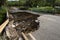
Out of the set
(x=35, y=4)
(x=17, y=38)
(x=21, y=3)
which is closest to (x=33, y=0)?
(x=35, y=4)

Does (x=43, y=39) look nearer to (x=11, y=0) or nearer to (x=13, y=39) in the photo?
(x=13, y=39)

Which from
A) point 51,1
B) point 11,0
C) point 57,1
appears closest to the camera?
point 57,1

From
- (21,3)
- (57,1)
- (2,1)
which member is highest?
(2,1)

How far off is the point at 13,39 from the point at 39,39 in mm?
1659

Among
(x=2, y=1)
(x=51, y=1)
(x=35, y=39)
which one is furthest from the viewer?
(x=51, y=1)

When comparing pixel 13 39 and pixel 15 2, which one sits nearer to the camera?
pixel 13 39

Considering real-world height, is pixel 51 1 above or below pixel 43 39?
below

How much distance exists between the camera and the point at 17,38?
32.8ft

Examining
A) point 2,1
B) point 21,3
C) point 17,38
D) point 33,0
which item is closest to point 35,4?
point 33,0

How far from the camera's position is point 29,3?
156 ft

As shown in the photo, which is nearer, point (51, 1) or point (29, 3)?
point (51, 1)

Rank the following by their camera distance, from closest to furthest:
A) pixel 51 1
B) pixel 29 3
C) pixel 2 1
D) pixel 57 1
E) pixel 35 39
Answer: pixel 35 39
pixel 2 1
pixel 57 1
pixel 51 1
pixel 29 3

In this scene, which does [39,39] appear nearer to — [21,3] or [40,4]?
[40,4]

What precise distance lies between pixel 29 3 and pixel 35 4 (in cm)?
251
